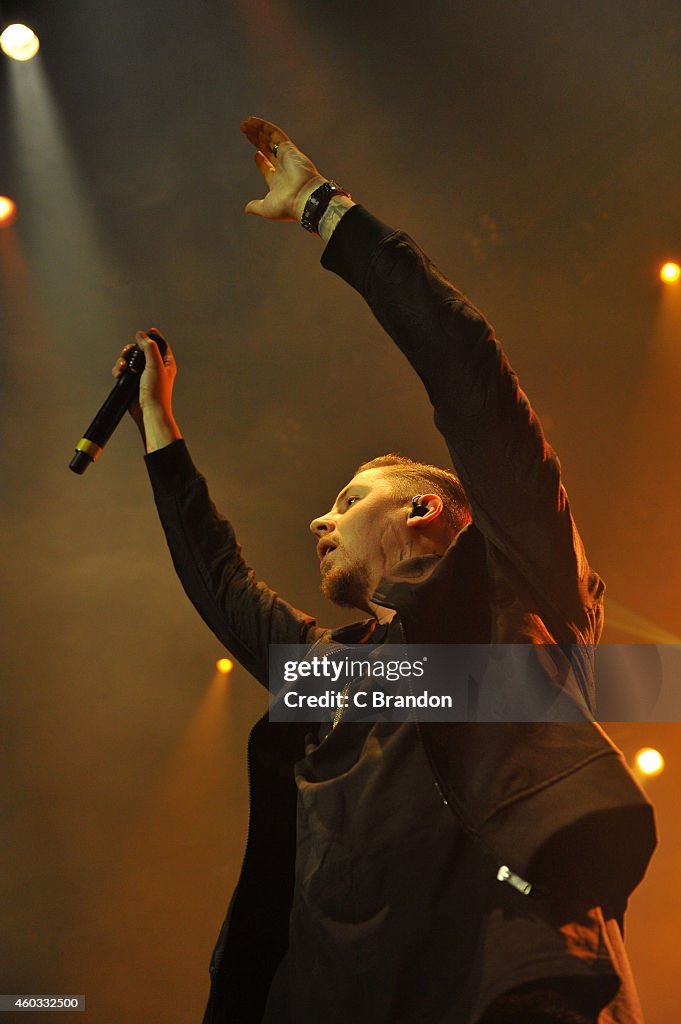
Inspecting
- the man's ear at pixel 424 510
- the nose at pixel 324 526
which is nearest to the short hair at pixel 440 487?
the man's ear at pixel 424 510

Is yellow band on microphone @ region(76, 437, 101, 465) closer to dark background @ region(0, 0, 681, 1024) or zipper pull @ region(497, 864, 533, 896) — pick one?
zipper pull @ region(497, 864, 533, 896)

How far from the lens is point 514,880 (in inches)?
38.4

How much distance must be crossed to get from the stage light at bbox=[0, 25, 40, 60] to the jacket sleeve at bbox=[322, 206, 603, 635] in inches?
64.2

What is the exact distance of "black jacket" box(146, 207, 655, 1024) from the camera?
3.16 feet

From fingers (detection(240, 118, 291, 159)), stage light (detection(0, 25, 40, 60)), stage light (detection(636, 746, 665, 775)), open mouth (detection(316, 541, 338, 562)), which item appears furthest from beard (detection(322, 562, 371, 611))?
stage light (detection(0, 25, 40, 60))

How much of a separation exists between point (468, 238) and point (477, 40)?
468 mm

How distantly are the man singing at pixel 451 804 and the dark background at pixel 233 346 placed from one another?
121cm

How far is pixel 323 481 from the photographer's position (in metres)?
2.71

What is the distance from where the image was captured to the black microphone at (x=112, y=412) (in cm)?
145

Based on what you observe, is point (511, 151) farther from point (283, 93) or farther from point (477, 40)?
point (283, 93)

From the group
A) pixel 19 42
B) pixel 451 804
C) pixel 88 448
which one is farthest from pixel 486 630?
pixel 19 42

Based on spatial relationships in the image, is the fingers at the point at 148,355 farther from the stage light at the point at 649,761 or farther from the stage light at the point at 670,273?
the stage light at the point at 649,761

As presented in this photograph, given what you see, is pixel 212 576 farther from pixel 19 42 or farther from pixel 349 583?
pixel 19 42

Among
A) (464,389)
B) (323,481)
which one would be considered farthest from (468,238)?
(464,389)
